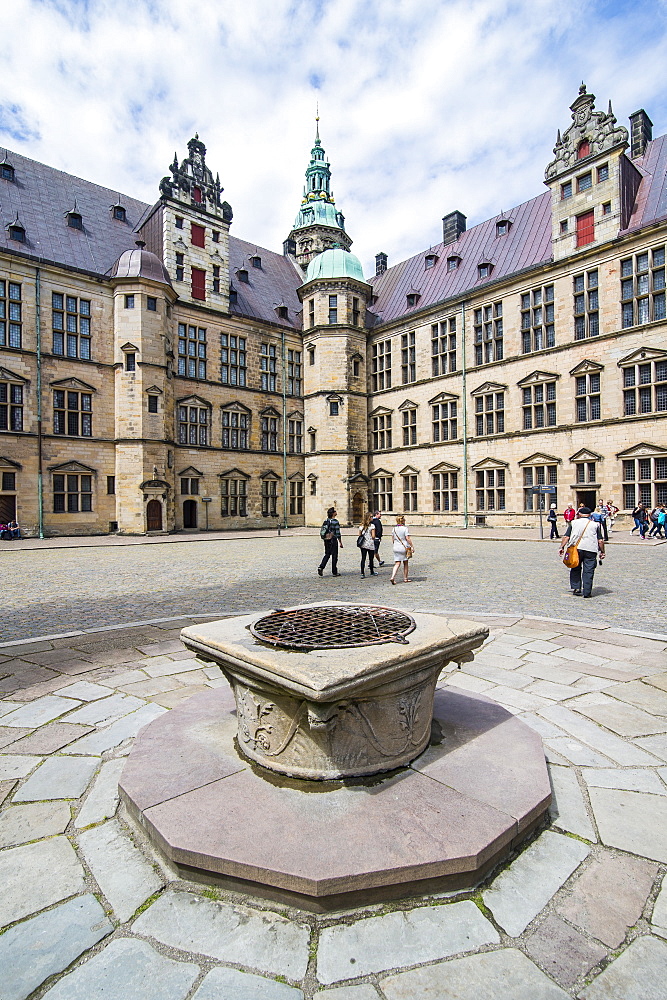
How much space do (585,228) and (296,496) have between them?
916 inches

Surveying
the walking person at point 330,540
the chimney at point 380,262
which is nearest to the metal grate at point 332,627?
the walking person at point 330,540

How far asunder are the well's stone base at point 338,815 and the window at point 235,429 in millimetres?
30859

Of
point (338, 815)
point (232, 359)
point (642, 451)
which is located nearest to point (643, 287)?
point (642, 451)

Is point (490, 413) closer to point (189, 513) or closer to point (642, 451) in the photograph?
point (642, 451)

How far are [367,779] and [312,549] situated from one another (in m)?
17.0

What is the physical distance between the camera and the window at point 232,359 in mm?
33125

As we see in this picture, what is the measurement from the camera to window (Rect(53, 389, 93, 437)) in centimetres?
2658

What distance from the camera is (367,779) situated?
9.23ft

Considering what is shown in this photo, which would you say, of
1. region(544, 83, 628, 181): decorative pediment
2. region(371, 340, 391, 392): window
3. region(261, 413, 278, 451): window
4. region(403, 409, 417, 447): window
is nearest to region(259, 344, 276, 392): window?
region(261, 413, 278, 451): window

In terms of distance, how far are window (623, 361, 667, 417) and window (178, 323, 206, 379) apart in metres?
23.7

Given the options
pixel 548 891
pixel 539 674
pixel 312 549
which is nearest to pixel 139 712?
pixel 548 891

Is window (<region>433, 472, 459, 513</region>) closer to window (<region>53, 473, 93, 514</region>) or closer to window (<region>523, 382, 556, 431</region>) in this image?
window (<region>523, 382, 556, 431</region>)

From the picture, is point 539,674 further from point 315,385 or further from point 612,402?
point 315,385

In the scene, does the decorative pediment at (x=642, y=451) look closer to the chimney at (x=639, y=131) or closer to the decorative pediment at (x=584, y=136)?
the decorative pediment at (x=584, y=136)
